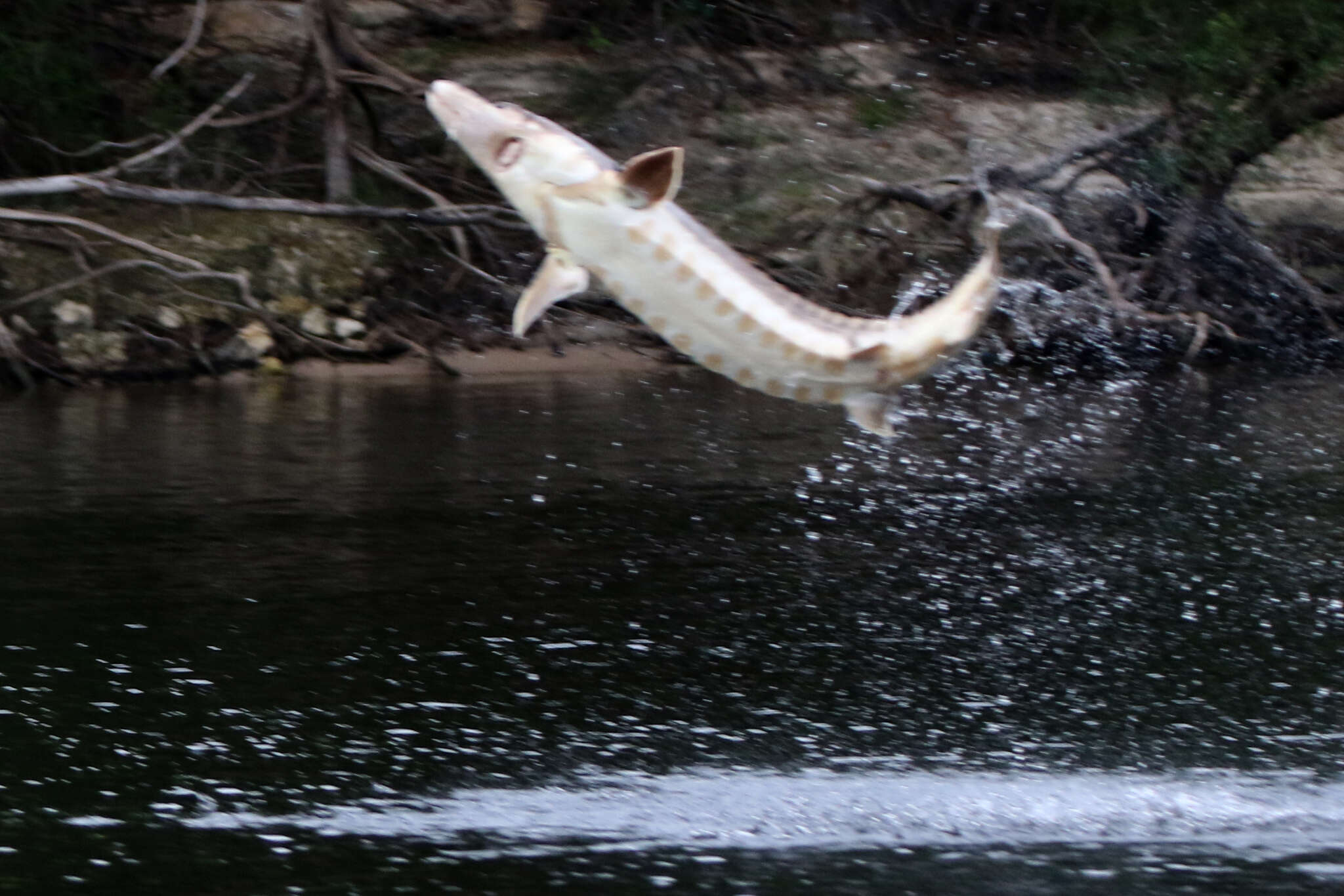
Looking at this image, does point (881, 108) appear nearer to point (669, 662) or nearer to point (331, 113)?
point (331, 113)

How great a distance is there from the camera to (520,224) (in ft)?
52.6

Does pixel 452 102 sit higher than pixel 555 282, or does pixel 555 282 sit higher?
pixel 452 102

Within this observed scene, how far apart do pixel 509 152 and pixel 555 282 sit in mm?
389

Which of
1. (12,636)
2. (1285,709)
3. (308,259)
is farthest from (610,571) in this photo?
(308,259)

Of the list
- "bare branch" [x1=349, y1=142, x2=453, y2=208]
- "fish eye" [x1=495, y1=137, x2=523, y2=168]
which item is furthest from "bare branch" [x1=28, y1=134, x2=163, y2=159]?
"fish eye" [x1=495, y1=137, x2=523, y2=168]

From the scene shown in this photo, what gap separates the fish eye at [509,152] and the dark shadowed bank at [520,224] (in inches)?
365

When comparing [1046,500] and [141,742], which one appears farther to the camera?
[1046,500]

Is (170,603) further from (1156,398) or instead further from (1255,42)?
(1255,42)

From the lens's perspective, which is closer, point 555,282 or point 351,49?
point 555,282

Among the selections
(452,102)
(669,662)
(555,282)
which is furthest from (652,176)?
(669,662)

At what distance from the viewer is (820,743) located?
22.3 feet

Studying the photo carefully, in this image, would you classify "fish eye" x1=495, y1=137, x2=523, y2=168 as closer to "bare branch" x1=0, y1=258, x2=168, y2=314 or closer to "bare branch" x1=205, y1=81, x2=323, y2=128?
"bare branch" x1=0, y1=258, x2=168, y2=314

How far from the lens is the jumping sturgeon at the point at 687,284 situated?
528 centimetres

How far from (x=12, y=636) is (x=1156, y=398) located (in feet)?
33.5
